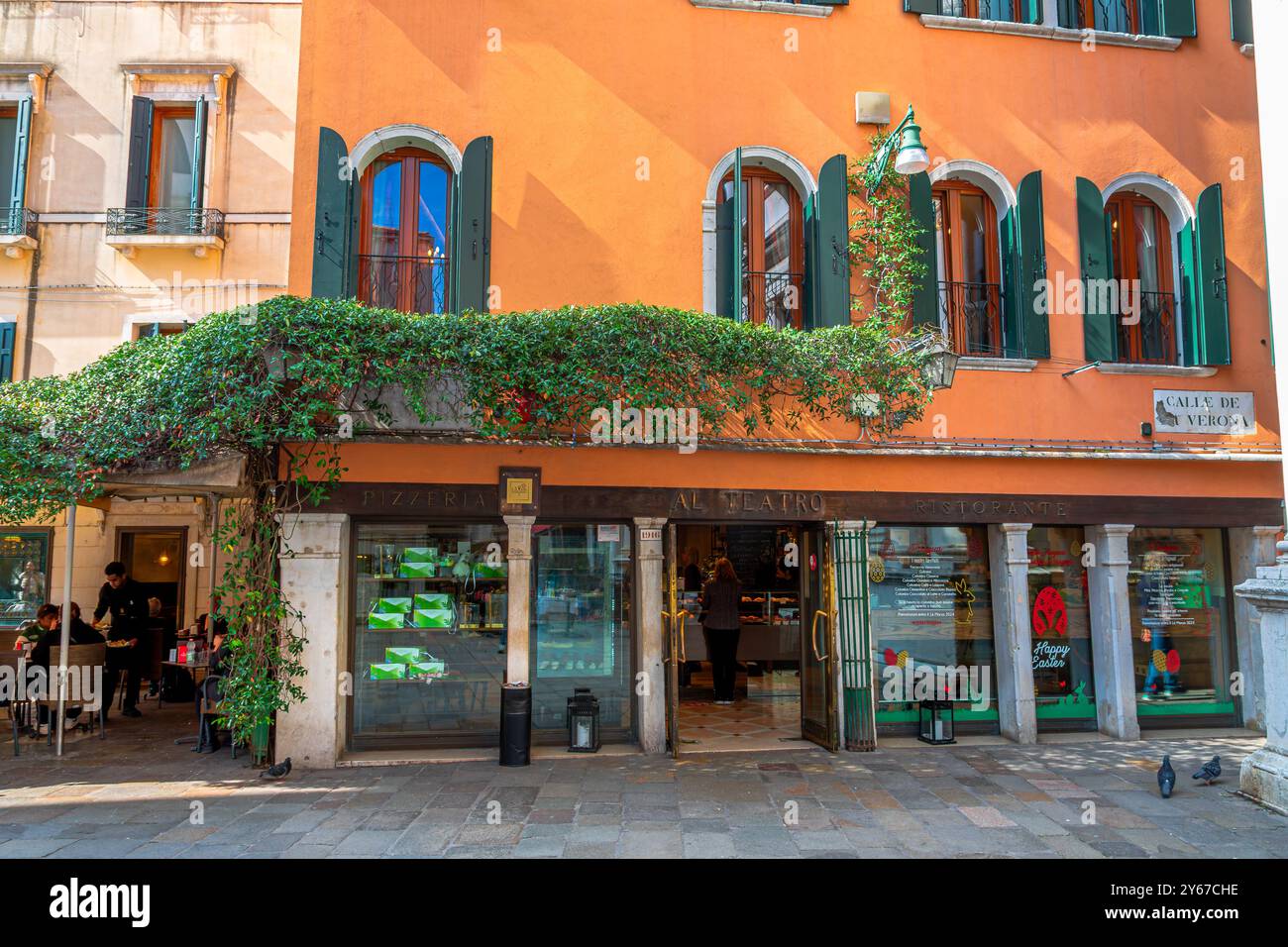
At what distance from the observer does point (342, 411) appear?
791cm

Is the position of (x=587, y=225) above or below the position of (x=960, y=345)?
above

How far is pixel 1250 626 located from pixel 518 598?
338 inches

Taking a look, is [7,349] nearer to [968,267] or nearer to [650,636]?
[650,636]

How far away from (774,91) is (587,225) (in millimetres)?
2709

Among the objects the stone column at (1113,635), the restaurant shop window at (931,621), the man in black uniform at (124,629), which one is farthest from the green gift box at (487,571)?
the stone column at (1113,635)

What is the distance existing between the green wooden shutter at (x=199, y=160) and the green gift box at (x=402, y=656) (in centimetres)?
641

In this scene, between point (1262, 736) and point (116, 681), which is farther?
point (116, 681)

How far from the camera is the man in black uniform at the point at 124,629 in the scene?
10.8 meters

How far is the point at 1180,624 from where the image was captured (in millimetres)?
10406

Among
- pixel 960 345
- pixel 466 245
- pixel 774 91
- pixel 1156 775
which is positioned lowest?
pixel 1156 775

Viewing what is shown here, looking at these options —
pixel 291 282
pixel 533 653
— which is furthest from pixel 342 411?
pixel 533 653

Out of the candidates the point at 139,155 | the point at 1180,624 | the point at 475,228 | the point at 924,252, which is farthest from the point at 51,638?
the point at 1180,624

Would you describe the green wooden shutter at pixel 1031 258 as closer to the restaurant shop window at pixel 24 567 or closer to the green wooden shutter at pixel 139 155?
the green wooden shutter at pixel 139 155

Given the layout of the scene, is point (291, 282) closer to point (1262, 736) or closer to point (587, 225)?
point (587, 225)
